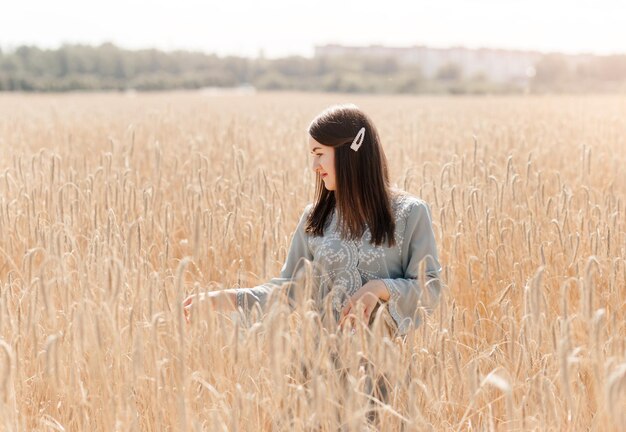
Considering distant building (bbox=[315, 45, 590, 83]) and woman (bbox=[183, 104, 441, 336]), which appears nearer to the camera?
woman (bbox=[183, 104, 441, 336])

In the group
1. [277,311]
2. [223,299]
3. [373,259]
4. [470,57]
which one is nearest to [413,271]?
[373,259]

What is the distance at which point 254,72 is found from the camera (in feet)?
218

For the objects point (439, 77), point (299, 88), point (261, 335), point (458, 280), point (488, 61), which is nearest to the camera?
point (261, 335)

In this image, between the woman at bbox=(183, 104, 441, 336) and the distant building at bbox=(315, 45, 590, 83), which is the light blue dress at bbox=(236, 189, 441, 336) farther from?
the distant building at bbox=(315, 45, 590, 83)

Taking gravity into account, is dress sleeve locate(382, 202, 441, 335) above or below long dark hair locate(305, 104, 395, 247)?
below

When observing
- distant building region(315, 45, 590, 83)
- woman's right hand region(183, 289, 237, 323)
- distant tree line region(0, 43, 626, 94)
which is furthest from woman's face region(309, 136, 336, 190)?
distant building region(315, 45, 590, 83)

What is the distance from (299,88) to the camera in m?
50.8

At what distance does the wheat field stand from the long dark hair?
0.26 meters

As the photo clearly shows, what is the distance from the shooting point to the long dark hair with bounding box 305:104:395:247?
2275 mm

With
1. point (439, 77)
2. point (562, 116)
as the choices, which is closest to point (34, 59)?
point (439, 77)

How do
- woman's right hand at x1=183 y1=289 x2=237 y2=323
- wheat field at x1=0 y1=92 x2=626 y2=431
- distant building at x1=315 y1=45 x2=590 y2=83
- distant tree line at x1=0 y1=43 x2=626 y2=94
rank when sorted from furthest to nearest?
distant building at x1=315 y1=45 x2=590 y2=83 < distant tree line at x1=0 y1=43 x2=626 y2=94 < woman's right hand at x1=183 y1=289 x2=237 y2=323 < wheat field at x1=0 y1=92 x2=626 y2=431

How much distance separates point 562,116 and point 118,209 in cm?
775

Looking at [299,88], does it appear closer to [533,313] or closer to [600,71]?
[600,71]

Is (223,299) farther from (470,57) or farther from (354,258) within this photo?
(470,57)
